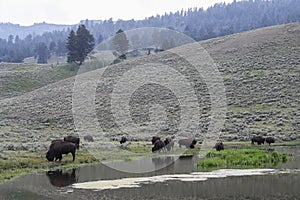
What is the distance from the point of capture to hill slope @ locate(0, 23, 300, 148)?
52812 mm

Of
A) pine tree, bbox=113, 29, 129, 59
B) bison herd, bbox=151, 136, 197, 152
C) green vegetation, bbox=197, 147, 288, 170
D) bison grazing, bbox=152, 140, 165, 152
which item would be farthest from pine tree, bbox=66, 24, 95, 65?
green vegetation, bbox=197, 147, 288, 170

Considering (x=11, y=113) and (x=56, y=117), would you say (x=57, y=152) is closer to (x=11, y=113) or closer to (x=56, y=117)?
(x=56, y=117)

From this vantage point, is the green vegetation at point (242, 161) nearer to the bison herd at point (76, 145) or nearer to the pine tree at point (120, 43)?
the bison herd at point (76, 145)

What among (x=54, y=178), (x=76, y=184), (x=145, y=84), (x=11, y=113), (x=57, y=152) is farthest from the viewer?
(x=145, y=84)

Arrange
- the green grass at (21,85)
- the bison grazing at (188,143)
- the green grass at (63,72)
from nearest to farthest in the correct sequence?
1. the bison grazing at (188,143)
2. the green grass at (21,85)
3. the green grass at (63,72)

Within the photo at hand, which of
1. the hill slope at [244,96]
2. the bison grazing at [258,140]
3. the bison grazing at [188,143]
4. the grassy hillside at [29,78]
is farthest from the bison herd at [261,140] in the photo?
the grassy hillside at [29,78]

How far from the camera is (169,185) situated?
69.2ft

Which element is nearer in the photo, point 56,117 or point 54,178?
point 54,178

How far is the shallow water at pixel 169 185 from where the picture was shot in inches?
738

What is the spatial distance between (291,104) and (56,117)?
3027 cm

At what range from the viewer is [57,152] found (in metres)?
30.9

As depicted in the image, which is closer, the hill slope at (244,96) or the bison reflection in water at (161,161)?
the bison reflection in water at (161,161)

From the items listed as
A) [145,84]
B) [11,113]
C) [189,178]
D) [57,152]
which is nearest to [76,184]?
[189,178]

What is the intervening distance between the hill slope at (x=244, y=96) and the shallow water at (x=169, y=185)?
22561 millimetres
